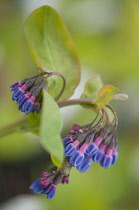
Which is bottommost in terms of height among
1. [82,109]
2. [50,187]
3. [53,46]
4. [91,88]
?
[82,109]

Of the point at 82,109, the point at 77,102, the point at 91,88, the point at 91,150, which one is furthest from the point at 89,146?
the point at 82,109

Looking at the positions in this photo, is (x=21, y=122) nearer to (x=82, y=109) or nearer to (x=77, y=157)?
(x=77, y=157)

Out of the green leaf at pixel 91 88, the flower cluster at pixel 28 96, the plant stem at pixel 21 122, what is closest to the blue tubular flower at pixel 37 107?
the flower cluster at pixel 28 96

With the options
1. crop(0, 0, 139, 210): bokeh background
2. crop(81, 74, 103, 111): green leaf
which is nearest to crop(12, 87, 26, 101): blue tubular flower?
crop(81, 74, 103, 111): green leaf

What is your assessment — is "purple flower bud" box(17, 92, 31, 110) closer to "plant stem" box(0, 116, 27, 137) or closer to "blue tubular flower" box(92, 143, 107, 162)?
"plant stem" box(0, 116, 27, 137)

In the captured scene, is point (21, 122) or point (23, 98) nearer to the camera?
point (23, 98)
